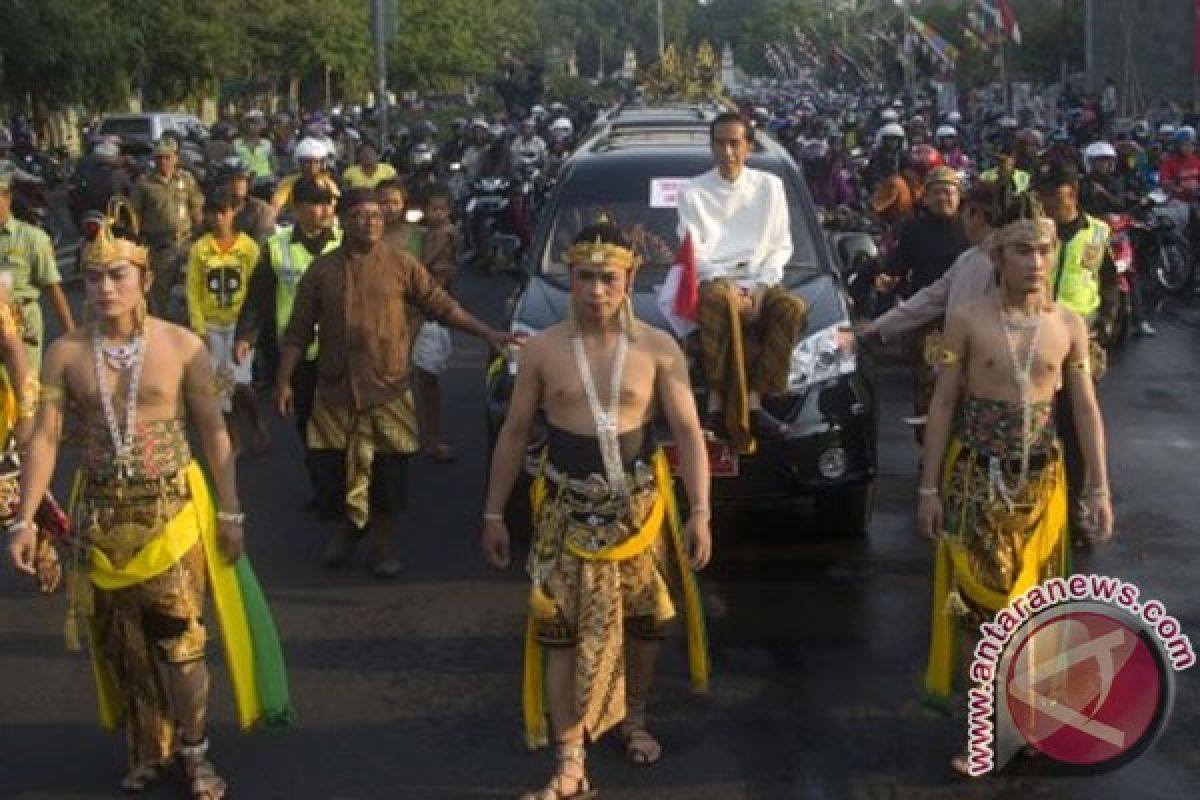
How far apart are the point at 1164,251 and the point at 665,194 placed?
9103 mm

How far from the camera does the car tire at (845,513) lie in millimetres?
8000

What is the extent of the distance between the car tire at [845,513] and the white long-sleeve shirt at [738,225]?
1130 millimetres

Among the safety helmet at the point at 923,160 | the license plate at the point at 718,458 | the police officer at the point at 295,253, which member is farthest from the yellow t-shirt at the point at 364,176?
the license plate at the point at 718,458

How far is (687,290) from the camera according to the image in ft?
22.9

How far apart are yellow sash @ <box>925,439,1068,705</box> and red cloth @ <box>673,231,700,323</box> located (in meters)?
1.60

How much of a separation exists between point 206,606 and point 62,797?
2048 millimetres

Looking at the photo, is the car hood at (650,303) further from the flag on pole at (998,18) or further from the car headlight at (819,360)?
the flag on pole at (998,18)

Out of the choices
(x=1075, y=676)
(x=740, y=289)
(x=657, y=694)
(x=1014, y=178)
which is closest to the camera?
(x=1075, y=676)

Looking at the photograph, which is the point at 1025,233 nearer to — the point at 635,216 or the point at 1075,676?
the point at 1075,676

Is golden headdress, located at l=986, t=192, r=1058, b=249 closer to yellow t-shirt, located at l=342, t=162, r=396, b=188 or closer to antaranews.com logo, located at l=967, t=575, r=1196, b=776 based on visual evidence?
antaranews.com logo, located at l=967, t=575, r=1196, b=776

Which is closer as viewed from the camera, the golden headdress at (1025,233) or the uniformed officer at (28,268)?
the golden headdress at (1025,233)

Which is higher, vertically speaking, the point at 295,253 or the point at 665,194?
the point at 665,194

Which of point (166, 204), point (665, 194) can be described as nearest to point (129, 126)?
point (166, 204)

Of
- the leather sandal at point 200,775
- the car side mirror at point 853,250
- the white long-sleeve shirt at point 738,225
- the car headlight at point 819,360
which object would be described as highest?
the white long-sleeve shirt at point 738,225
